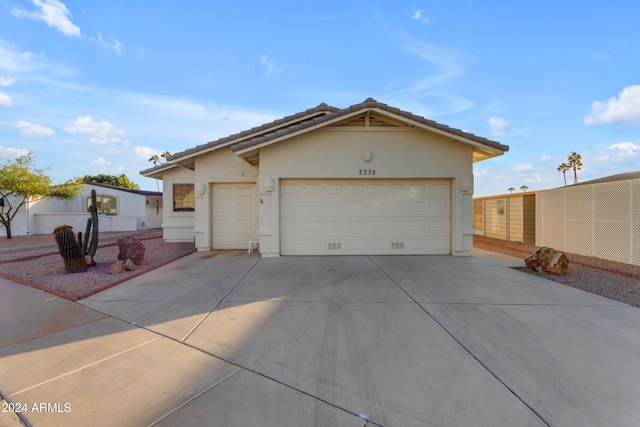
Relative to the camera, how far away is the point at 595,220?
28.6ft

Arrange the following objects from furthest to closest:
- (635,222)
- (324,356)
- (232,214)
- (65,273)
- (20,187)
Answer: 1. (20,187)
2. (232,214)
3. (635,222)
4. (65,273)
5. (324,356)

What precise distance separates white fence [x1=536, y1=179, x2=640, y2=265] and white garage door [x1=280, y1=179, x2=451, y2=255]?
4.41 m

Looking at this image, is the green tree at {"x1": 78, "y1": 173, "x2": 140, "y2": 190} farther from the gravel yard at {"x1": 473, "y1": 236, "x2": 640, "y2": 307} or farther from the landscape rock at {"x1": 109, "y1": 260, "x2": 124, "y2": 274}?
the gravel yard at {"x1": 473, "y1": 236, "x2": 640, "y2": 307}

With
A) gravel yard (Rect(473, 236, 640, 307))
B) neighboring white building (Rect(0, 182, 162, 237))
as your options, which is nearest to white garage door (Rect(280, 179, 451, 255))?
gravel yard (Rect(473, 236, 640, 307))

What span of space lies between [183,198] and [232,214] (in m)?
3.62

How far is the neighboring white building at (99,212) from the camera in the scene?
17.8 meters

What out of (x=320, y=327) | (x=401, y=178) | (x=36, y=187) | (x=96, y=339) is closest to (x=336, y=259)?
(x=401, y=178)

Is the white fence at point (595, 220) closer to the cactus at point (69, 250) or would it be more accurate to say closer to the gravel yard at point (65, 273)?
the gravel yard at point (65, 273)

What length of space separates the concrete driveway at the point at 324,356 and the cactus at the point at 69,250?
126cm

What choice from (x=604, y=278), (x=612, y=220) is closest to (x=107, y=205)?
(x=604, y=278)

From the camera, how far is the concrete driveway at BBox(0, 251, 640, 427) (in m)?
2.23

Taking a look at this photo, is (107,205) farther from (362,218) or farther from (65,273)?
(362,218)

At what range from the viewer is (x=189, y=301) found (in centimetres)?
476

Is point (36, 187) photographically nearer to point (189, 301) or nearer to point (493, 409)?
point (189, 301)
